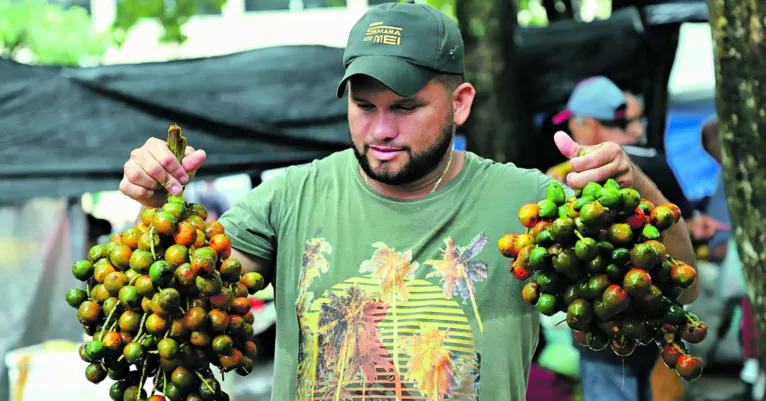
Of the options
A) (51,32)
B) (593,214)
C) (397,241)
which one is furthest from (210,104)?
(51,32)

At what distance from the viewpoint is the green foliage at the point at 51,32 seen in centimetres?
2197

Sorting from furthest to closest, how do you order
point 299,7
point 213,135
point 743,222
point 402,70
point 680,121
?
point 299,7 → point 680,121 → point 213,135 → point 743,222 → point 402,70

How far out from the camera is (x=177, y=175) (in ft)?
8.50

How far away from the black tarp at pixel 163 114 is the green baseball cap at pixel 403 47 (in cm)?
369

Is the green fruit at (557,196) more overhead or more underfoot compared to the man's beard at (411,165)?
more underfoot

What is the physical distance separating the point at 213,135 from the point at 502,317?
165 inches

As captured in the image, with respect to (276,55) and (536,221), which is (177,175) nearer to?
(536,221)

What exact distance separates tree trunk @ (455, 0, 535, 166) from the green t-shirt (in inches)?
147

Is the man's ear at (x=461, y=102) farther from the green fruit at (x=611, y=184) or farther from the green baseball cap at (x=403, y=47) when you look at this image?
the green fruit at (x=611, y=184)

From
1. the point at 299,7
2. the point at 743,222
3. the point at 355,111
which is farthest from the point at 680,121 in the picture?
the point at 299,7

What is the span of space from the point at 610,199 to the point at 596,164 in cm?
17

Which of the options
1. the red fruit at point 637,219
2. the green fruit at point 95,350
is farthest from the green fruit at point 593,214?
the green fruit at point 95,350

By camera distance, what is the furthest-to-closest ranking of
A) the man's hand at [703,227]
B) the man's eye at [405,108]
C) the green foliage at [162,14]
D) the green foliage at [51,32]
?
the green foliage at [51,32] < the green foliage at [162,14] < the man's hand at [703,227] < the man's eye at [405,108]

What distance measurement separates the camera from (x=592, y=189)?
92.7 inches
